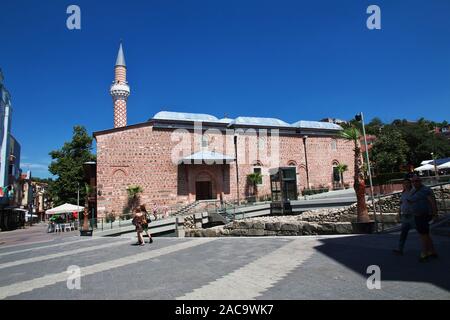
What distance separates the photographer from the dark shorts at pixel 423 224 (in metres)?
5.48

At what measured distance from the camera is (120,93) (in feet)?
104

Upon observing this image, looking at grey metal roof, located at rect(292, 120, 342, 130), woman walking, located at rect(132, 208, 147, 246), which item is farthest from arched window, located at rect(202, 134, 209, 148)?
woman walking, located at rect(132, 208, 147, 246)

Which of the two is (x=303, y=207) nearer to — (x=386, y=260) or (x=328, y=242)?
(x=328, y=242)

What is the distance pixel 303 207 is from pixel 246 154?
9.68 m

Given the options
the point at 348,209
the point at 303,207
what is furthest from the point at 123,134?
the point at 348,209

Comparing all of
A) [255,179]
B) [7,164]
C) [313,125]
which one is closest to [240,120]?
[255,179]

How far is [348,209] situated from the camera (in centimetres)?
1612

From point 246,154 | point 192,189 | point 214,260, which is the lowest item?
point 214,260

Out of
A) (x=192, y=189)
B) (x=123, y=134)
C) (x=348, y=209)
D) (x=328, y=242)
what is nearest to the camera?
(x=328, y=242)

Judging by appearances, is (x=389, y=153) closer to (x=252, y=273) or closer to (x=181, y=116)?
(x=181, y=116)

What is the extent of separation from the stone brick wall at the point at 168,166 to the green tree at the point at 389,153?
1002cm

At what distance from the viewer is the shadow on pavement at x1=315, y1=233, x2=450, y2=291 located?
15.2 feet

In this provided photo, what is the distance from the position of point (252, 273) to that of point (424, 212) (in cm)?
333

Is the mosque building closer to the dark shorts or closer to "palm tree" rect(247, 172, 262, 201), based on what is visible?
"palm tree" rect(247, 172, 262, 201)
